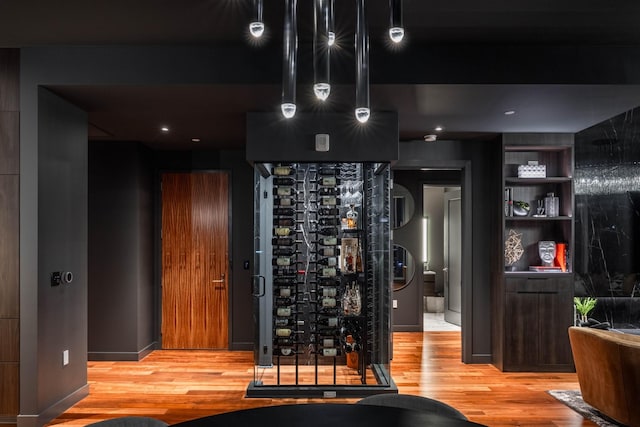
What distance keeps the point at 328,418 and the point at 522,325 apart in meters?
3.73

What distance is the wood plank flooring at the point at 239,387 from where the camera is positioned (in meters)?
3.74

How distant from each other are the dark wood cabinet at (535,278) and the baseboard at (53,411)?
3.90 m

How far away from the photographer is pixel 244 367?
199 inches

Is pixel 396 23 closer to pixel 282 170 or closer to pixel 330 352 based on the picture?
pixel 282 170

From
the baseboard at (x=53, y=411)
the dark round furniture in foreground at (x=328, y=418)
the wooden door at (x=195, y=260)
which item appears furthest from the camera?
the wooden door at (x=195, y=260)

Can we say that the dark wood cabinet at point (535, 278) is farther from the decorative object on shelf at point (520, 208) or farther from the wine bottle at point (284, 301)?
the wine bottle at point (284, 301)

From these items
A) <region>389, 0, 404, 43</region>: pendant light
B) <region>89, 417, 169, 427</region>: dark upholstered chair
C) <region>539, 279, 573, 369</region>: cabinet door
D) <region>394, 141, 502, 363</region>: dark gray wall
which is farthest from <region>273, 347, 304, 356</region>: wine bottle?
<region>389, 0, 404, 43</region>: pendant light

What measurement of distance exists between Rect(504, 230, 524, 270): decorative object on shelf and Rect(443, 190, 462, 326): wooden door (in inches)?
97.8

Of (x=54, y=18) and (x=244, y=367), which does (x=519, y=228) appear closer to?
(x=244, y=367)

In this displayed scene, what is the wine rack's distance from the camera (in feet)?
13.8

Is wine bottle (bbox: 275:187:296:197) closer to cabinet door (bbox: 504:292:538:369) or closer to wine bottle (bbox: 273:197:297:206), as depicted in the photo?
wine bottle (bbox: 273:197:297:206)

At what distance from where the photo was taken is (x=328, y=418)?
182 centimetres

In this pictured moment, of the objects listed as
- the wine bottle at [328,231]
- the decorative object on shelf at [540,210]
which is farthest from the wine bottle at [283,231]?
the decorative object on shelf at [540,210]

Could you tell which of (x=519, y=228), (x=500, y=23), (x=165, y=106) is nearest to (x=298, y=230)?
(x=165, y=106)
